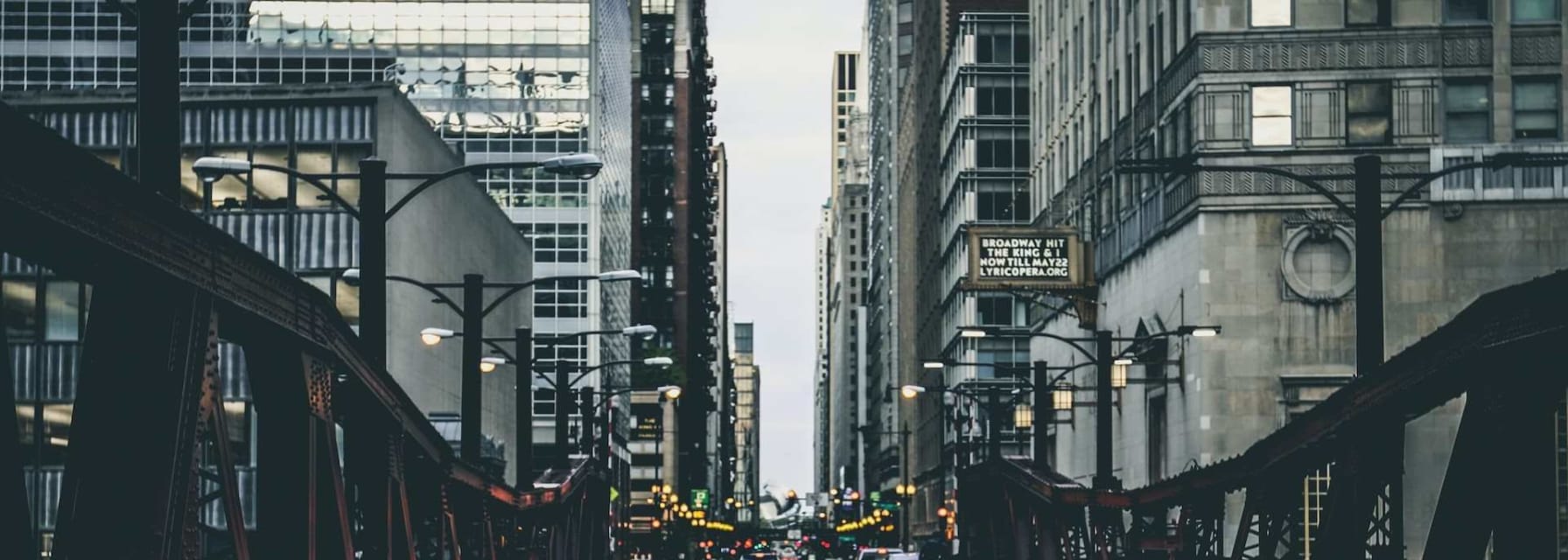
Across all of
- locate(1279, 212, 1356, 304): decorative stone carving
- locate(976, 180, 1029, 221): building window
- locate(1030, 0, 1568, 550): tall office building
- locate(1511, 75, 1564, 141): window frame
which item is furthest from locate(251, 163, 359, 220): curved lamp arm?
locate(976, 180, 1029, 221): building window

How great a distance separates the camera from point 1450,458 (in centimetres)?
2205

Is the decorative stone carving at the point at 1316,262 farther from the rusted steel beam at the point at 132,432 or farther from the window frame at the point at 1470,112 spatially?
the rusted steel beam at the point at 132,432

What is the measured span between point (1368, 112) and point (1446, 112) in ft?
6.33

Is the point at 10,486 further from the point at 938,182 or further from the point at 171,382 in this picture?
the point at 938,182

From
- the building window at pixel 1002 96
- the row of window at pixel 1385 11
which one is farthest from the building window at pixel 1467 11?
the building window at pixel 1002 96

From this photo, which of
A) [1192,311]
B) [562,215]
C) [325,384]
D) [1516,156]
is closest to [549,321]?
[562,215]

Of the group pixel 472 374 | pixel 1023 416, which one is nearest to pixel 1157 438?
pixel 1023 416

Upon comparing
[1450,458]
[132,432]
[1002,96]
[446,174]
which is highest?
[1002,96]

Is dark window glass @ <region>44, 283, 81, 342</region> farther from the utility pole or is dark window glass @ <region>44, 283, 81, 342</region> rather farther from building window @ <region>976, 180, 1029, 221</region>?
building window @ <region>976, 180, 1029, 221</region>

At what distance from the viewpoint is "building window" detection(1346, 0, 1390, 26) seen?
61031 millimetres

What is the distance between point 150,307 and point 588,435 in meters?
46.6

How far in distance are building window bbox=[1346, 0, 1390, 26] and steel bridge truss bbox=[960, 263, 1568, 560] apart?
31313 mm

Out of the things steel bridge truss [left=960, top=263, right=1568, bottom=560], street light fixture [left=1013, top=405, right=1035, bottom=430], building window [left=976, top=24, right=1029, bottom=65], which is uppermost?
building window [left=976, top=24, right=1029, bottom=65]

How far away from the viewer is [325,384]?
51.6ft
